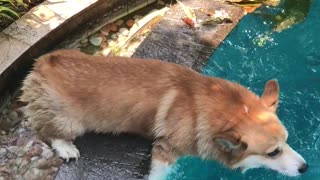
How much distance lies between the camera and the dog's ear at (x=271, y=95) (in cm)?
394

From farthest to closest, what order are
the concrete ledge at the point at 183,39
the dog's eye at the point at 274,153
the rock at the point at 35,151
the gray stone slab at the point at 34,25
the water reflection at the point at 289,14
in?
the water reflection at the point at 289,14 < the concrete ledge at the point at 183,39 < the gray stone slab at the point at 34,25 < the rock at the point at 35,151 < the dog's eye at the point at 274,153

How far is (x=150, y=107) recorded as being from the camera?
405 centimetres

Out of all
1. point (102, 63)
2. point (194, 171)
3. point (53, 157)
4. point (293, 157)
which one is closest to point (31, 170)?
point (53, 157)

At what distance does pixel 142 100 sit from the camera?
4.03 m

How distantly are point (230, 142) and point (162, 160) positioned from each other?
0.68 metres

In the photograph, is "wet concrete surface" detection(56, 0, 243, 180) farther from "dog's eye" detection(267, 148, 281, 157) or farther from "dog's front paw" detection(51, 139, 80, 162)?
"dog's eye" detection(267, 148, 281, 157)

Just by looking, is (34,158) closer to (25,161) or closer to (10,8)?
(25,161)

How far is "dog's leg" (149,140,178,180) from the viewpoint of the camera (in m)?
4.05

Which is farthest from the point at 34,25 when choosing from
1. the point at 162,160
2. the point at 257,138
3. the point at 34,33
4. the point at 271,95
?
the point at 257,138

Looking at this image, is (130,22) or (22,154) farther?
(130,22)

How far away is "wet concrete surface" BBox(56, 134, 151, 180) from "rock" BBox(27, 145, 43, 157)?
27 cm

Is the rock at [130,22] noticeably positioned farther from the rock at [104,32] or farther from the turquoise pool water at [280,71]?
the turquoise pool water at [280,71]

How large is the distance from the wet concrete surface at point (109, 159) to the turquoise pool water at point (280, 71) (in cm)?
27

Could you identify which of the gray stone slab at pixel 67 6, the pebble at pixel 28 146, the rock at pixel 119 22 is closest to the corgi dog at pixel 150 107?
Answer: the pebble at pixel 28 146
